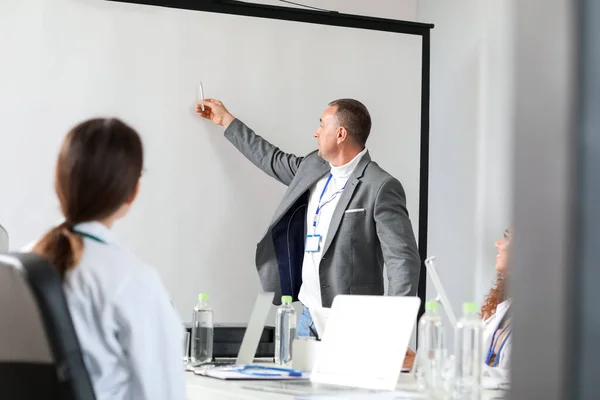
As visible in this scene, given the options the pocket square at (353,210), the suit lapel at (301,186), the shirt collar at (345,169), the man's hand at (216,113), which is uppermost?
the man's hand at (216,113)

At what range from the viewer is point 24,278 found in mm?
1105

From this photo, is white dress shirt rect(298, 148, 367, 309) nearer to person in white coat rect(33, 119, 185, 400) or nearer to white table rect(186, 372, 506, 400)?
white table rect(186, 372, 506, 400)

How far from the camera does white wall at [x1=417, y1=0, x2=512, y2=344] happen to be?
407 cm

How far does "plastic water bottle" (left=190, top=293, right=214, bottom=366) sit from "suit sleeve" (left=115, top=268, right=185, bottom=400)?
43.4 inches

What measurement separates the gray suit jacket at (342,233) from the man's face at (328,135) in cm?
6

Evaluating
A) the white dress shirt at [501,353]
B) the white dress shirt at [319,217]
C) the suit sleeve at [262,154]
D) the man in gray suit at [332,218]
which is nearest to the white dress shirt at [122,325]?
the white dress shirt at [501,353]

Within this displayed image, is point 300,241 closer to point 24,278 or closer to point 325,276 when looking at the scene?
point 325,276

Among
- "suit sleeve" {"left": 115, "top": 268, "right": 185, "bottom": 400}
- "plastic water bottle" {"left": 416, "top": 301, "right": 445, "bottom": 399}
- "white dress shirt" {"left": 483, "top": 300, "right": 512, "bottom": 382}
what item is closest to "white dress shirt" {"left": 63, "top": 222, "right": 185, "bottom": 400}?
"suit sleeve" {"left": 115, "top": 268, "right": 185, "bottom": 400}

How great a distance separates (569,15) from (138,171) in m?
1.05

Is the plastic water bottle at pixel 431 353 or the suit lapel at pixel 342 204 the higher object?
the suit lapel at pixel 342 204

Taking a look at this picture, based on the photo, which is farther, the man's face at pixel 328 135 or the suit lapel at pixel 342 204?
the man's face at pixel 328 135

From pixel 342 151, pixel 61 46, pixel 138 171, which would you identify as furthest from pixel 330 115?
pixel 138 171

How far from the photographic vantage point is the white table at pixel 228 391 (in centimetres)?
173

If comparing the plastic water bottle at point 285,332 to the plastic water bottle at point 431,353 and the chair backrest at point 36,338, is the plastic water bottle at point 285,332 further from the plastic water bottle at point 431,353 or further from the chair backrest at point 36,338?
the chair backrest at point 36,338
